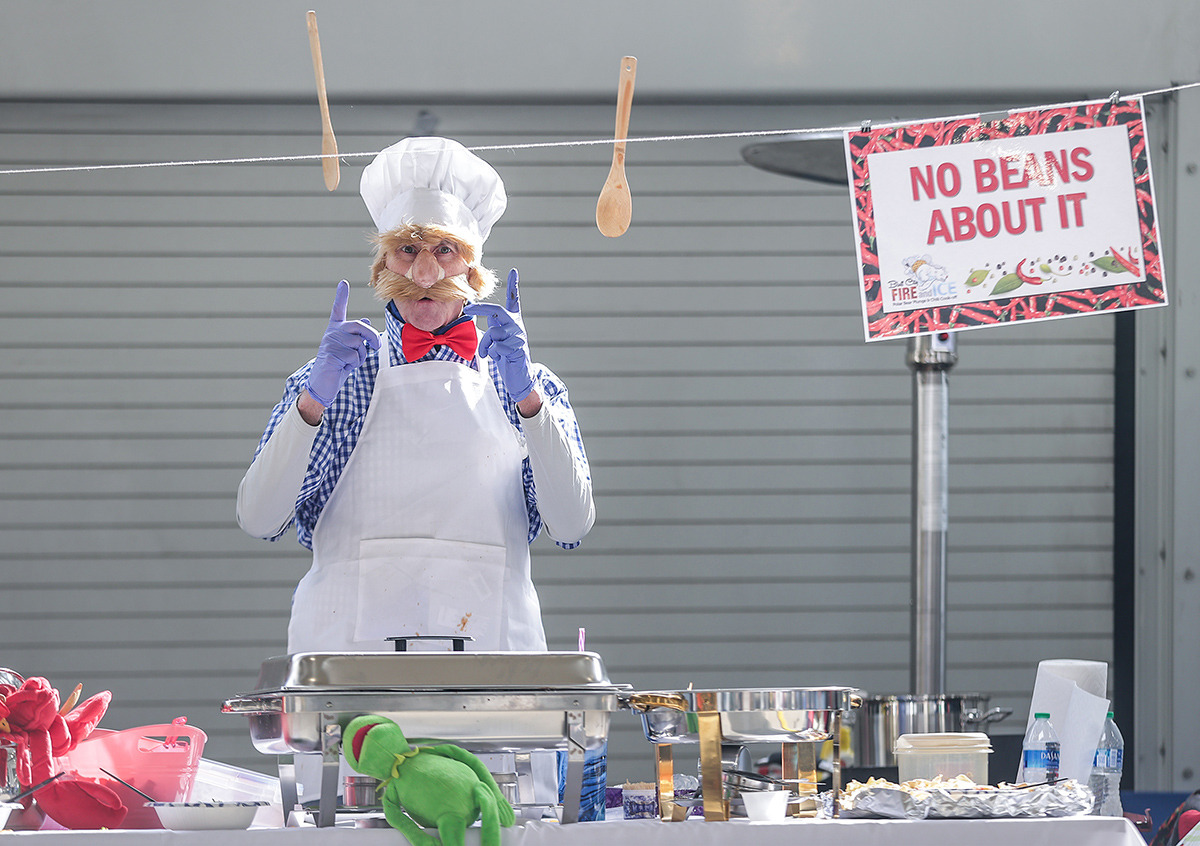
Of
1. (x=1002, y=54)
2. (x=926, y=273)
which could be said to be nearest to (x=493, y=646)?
(x=926, y=273)

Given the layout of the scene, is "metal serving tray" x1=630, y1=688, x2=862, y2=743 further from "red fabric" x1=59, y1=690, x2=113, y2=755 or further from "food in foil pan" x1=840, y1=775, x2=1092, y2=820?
"red fabric" x1=59, y1=690, x2=113, y2=755

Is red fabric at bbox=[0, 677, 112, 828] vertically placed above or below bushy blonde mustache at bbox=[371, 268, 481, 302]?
below

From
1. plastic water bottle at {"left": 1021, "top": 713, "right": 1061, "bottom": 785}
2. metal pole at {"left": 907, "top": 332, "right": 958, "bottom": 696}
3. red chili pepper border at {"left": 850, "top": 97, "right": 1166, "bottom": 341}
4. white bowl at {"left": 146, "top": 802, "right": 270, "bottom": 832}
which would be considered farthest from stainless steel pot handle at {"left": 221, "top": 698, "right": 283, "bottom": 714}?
metal pole at {"left": 907, "top": 332, "right": 958, "bottom": 696}

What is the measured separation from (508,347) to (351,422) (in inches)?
18.6

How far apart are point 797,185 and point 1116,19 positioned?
1338mm

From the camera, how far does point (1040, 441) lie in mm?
5078

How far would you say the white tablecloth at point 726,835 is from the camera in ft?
5.49

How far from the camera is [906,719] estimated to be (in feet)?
11.9

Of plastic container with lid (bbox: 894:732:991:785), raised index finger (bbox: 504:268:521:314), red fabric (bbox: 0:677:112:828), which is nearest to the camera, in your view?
red fabric (bbox: 0:677:112:828)

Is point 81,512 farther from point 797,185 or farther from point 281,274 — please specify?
point 797,185

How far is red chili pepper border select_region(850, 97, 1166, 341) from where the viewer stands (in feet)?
8.35

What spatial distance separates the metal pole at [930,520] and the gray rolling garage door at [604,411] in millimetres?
765

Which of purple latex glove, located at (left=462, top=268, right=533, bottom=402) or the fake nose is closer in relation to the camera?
purple latex glove, located at (left=462, top=268, right=533, bottom=402)

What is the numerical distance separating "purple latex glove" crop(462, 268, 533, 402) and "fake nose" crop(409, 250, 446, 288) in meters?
0.20
